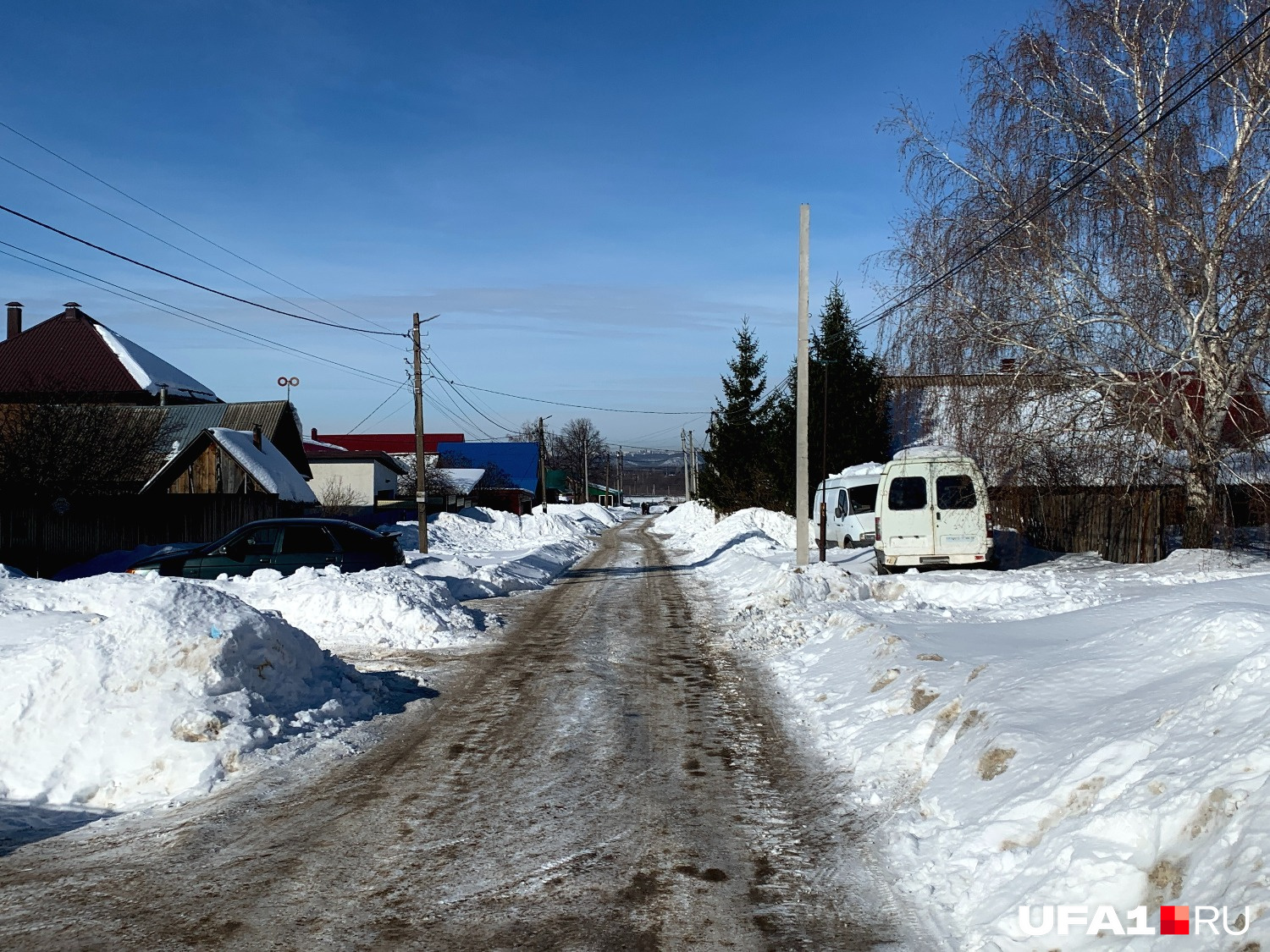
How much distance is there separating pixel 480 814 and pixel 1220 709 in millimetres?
4080

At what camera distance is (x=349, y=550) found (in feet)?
55.5

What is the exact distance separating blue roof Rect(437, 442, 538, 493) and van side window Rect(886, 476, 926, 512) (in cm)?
6496

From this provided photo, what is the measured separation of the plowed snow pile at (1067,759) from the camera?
3785mm

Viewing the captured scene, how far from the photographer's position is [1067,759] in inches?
195

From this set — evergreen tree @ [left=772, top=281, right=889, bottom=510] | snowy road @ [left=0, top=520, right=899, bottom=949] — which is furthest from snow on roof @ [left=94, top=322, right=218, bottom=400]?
snowy road @ [left=0, top=520, right=899, bottom=949]

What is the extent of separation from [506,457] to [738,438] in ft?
138

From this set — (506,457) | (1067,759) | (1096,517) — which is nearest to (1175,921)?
(1067,759)

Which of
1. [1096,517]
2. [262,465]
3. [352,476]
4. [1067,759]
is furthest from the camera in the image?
[352,476]

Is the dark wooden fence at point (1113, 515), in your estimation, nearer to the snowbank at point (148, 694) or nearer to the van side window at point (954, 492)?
the van side window at point (954, 492)

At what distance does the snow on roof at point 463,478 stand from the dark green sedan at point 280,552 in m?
48.2

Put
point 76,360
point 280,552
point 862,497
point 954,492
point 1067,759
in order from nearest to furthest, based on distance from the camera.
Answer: point 1067,759 < point 280,552 < point 954,492 < point 862,497 < point 76,360

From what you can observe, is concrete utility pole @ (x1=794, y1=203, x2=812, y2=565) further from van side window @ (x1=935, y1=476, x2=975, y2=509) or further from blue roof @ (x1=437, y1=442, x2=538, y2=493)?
blue roof @ (x1=437, y1=442, x2=538, y2=493)

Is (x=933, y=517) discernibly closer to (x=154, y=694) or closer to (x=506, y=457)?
(x=154, y=694)

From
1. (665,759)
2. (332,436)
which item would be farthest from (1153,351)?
(332,436)
